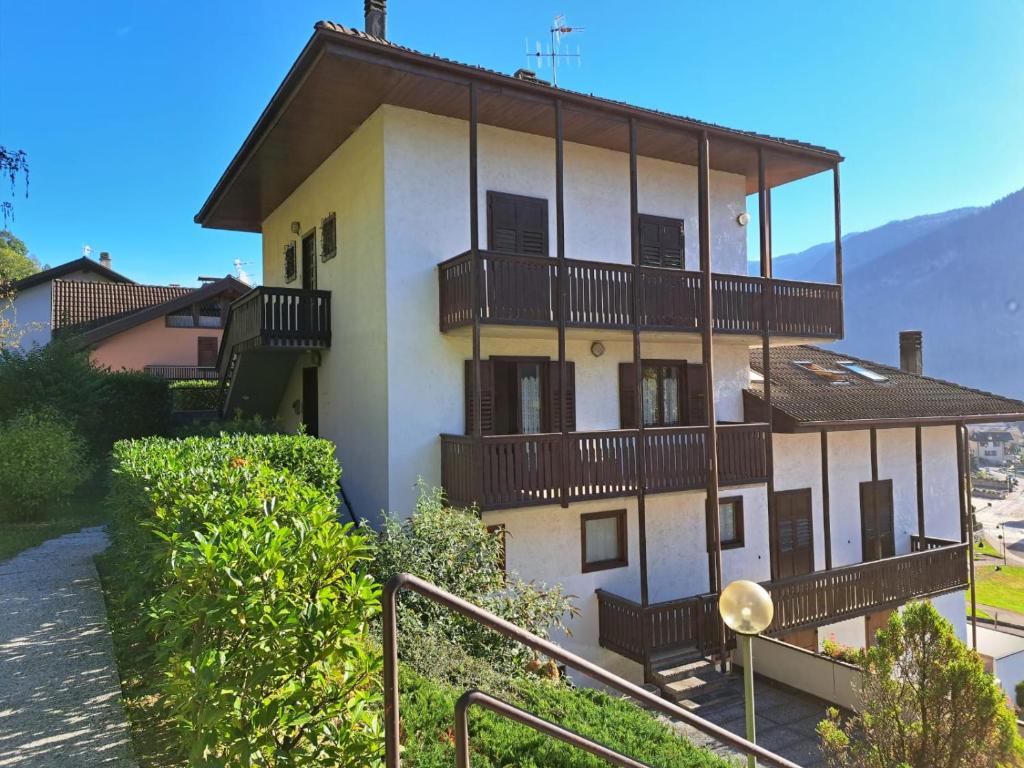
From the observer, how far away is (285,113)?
10789 millimetres

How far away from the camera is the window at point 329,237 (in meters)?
13.1

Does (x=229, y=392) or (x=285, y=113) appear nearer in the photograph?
(x=285, y=113)

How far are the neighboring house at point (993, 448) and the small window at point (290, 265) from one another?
570 ft

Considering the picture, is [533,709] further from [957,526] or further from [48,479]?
[957,526]

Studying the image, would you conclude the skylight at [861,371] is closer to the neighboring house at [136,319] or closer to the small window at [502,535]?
the small window at [502,535]

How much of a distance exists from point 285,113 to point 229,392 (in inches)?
292

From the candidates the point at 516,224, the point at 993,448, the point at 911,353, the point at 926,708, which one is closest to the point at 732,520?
the point at 926,708

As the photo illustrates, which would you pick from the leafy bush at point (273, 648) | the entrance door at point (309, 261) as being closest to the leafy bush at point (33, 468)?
the entrance door at point (309, 261)

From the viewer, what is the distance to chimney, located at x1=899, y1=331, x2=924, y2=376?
21.8 metres

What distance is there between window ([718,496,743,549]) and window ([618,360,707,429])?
1.88 meters

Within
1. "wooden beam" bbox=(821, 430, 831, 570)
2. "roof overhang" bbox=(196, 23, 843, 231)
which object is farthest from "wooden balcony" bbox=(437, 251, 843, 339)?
"wooden beam" bbox=(821, 430, 831, 570)

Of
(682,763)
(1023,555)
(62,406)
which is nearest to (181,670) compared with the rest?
(682,763)

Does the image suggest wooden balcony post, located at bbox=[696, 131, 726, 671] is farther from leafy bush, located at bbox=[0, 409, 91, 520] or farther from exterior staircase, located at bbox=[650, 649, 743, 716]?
leafy bush, located at bbox=[0, 409, 91, 520]

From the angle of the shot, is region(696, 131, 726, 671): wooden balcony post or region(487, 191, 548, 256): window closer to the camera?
region(696, 131, 726, 671): wooden balcony post
